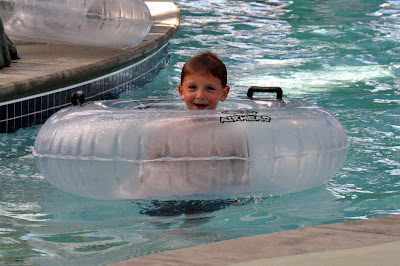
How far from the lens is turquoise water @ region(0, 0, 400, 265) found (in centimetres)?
296

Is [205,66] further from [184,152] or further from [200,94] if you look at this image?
[184,152]

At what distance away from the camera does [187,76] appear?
11.3ft

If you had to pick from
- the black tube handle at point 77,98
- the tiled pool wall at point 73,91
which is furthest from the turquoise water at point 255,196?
the black tube handle at point 77,98

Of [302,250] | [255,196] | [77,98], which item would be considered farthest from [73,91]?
[302,250]

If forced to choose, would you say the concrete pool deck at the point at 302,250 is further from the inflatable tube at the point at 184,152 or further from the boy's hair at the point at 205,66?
the boy's hair at the point at 205,66

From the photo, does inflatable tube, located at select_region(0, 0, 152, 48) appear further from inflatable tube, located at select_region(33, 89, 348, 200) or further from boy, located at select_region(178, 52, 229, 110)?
inflatable tube, located at select_region(33, 89, 348, 200)

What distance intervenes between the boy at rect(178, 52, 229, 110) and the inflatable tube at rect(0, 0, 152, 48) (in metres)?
2.92

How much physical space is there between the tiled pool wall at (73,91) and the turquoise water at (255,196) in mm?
89

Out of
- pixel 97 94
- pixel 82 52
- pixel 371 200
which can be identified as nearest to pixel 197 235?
pixel 371 200

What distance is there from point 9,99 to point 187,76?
1708 mm

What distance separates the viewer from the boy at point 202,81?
11.3 ft

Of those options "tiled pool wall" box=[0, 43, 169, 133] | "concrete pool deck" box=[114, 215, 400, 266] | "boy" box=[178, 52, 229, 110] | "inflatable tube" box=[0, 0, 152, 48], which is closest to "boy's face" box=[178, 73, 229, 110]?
"boy" box=[178, 52, 229, 110]

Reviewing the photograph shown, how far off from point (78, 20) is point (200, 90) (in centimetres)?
305

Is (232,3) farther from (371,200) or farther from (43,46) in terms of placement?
(371,200)
